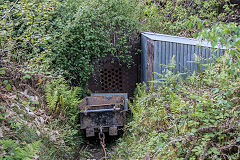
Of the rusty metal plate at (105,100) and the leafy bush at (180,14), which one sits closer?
the rusty metal plate at (105,100)

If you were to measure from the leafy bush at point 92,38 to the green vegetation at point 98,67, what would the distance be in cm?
4

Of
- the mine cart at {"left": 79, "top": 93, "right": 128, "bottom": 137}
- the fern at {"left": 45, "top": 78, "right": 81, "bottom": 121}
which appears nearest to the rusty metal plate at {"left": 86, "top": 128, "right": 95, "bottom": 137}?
the mine cart at {"left": 79, "top": 93, "right": 128, "bottom": 137}

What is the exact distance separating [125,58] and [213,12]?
190 inches

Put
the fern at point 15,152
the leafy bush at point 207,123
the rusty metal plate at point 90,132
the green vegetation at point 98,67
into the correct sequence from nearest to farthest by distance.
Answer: the leafy bush at point 207,123 → the fern at point 15,152 → the green vegetation at point 98,67 → the rusty metal plate at point 90,132

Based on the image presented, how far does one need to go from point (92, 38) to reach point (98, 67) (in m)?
1.24

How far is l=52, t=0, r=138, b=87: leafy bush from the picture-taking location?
7797 mm

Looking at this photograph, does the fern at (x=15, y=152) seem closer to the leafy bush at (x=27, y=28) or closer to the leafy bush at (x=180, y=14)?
the leafy bush at (x=27, y=28)

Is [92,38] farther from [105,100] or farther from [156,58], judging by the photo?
[156,58]

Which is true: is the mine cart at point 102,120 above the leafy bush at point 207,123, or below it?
below

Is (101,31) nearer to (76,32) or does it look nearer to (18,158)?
(76,32)

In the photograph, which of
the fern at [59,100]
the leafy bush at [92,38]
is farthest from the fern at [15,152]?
the leafy bush at [92,38]

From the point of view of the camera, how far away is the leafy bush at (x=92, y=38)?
7797 mm

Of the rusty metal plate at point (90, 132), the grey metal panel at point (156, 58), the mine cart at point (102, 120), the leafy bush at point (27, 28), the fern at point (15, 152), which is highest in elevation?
the leafy bush at point (27, 28)

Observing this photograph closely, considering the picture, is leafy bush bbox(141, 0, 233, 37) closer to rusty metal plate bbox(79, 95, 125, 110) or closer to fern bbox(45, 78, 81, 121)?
rusty metal plate bbox(79, 95, 125, 110)
